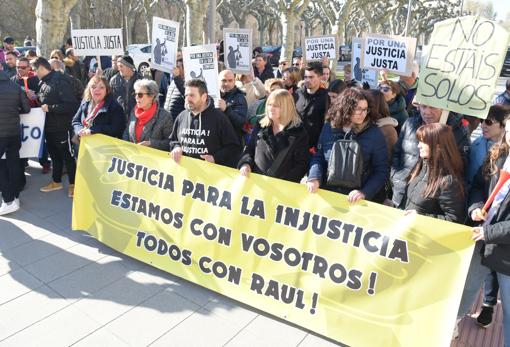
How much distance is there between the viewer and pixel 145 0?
2542cm

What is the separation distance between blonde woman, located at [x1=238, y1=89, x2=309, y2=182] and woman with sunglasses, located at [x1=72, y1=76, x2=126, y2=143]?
185 cm

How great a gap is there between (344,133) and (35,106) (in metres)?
4.72

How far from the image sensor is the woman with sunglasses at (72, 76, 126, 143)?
4.62m

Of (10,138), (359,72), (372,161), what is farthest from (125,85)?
(359,72)

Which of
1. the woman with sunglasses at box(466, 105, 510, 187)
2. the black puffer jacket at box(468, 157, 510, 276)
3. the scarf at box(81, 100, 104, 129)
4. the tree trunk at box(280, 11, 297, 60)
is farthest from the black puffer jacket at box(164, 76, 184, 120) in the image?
the tree trunk at box(280, 11, 297, 60)

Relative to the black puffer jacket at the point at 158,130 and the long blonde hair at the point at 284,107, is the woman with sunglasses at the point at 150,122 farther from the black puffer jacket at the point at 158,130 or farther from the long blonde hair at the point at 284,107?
the long blonde hair at the point at 284,107

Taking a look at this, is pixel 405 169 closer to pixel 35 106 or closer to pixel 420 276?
pixel 420 276

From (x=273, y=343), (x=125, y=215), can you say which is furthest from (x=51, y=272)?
(x=273, y=343)

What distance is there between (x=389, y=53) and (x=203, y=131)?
267 centimetres

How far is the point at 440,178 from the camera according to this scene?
2740 millimetres

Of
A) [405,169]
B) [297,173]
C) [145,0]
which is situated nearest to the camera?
[405,169]

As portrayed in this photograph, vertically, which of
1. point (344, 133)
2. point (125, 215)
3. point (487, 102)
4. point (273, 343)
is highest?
point (487, 102)

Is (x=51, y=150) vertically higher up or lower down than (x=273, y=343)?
higher up

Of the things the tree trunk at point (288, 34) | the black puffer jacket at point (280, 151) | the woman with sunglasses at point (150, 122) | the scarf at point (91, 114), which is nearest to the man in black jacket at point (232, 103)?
the woman with sunglasses at point (150, 122)
